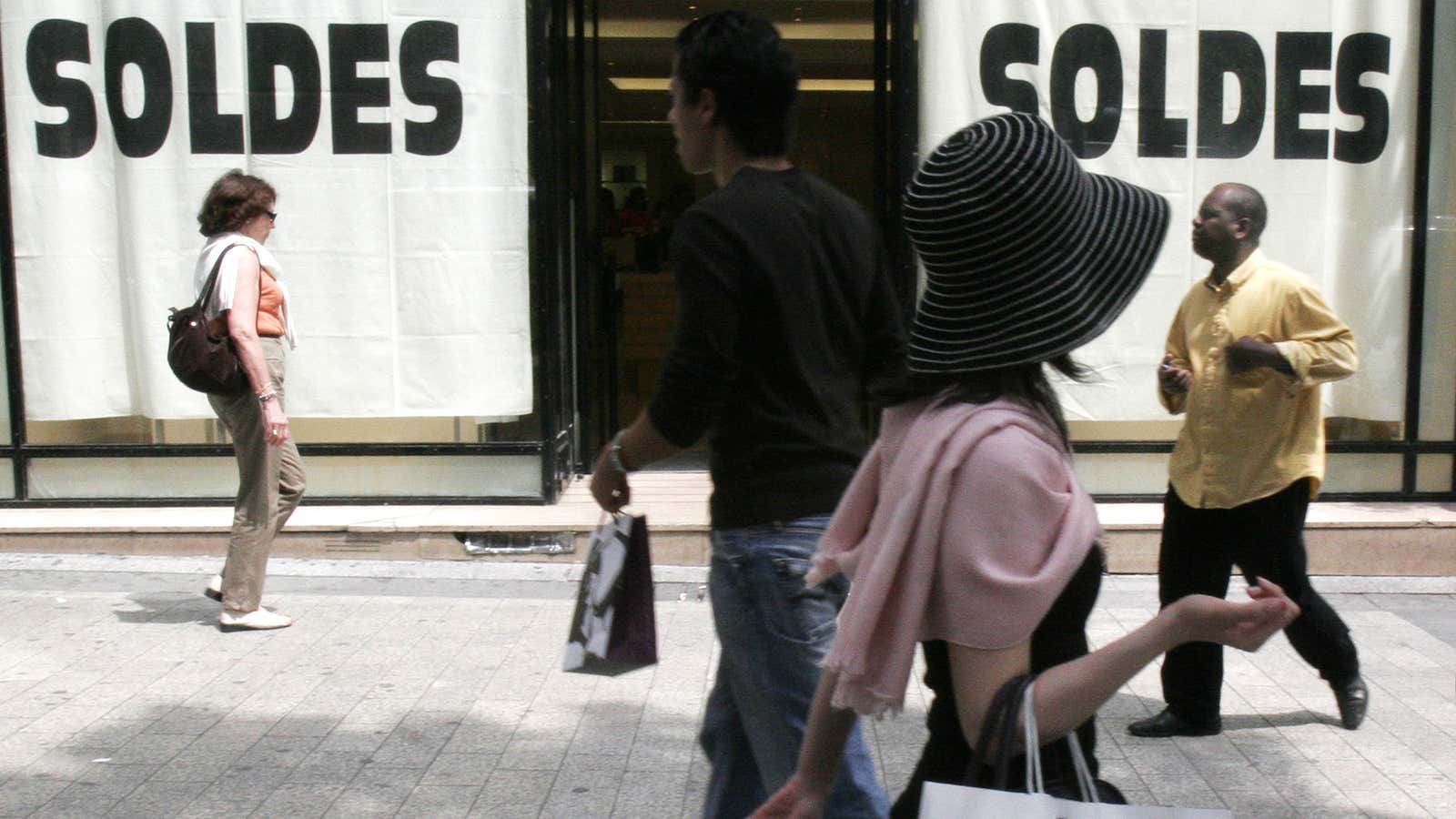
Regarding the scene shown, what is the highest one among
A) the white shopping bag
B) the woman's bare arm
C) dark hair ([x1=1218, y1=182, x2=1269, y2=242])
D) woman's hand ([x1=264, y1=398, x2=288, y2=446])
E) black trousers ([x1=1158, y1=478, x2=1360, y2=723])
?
dark hair ([x1=1218, y1=182, x2=1269, y2=242])

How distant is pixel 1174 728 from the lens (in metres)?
4.97

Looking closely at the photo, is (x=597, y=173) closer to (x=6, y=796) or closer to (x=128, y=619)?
(x=128, y=619)

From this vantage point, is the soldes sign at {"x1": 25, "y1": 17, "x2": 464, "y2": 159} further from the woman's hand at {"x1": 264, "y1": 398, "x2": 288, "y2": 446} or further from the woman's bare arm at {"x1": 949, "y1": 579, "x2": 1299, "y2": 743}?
the woman's bare arm at {"x1": 949, "y1": 579, "x2": 1299, "y2": 743}

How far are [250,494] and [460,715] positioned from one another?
63.6 inches

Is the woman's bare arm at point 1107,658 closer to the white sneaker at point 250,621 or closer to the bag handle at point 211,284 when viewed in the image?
the bag handle at point 211,284

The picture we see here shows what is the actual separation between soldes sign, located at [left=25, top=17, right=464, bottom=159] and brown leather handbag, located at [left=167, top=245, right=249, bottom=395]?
71.9 inches

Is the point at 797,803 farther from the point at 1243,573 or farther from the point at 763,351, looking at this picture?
the point at 1243,573

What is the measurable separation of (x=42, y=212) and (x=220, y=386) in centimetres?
253

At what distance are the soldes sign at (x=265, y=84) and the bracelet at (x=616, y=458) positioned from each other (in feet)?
16.5

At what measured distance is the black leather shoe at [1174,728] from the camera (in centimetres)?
496

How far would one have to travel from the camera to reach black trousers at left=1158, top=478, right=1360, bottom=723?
191 inches

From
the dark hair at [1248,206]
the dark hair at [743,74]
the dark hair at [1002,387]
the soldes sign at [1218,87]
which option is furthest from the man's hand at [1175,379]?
the dark hair at [1002,387]

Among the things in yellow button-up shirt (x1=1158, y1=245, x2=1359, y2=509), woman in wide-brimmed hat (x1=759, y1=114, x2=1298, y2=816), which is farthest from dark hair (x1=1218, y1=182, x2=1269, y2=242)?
woman in wide-brimmed hat (x1=759, y1=114, x2=1298, y2=816)

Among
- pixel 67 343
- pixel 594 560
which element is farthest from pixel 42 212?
pixel 594 560
